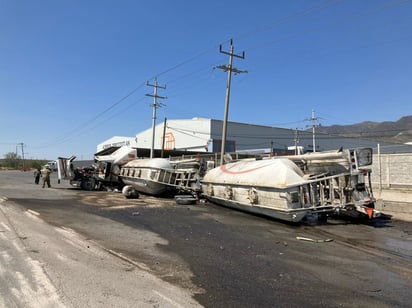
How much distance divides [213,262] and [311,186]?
6.38 meters

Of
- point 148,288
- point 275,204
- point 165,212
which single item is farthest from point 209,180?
point 148,288

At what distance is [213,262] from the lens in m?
7.18

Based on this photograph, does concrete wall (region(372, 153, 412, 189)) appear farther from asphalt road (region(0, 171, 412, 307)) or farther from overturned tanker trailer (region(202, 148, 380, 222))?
asphalt road (region(0, 171, 412, 307))

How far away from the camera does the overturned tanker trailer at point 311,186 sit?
12367 millimetres

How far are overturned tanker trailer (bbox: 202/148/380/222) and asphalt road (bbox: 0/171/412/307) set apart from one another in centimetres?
65

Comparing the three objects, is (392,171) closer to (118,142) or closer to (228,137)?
(228,137)

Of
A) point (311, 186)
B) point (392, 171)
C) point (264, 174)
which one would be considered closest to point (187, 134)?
point (392, 171)

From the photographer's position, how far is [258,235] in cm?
1052

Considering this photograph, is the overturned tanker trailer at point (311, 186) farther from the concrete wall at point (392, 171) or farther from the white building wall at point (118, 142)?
the white building wall at point (118, 142)

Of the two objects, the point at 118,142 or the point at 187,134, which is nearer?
the point at 187,134

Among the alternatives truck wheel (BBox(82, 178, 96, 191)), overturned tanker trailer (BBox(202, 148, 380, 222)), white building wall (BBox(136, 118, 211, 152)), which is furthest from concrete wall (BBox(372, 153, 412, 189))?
white building wall (BBox(136, 118, 211, 152))

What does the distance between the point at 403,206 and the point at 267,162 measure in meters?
5.93

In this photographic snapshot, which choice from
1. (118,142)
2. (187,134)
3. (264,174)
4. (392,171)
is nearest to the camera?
(264,174)

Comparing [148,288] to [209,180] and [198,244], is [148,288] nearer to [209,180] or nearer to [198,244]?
[198,244]
